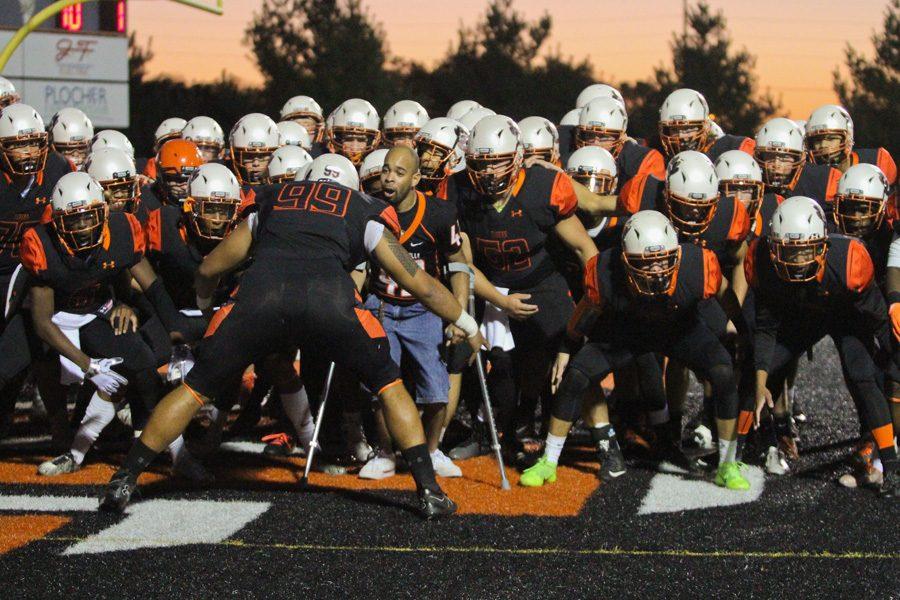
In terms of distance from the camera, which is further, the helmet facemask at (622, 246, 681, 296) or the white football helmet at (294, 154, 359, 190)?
the white football helmet at (294, 154, 359, 190)

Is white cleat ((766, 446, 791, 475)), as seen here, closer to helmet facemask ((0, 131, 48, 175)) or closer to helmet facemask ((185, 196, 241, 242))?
helmet facemask ((185, 196, 241, 242))

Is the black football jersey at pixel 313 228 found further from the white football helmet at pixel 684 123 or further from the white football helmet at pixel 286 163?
the white football helmet at pixel 684 123

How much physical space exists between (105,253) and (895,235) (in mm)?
3929

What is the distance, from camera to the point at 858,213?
7.07 metres

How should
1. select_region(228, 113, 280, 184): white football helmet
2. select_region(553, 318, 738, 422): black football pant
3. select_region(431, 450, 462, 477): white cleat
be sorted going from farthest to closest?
select_region(228, 113, 280, 184): white football helmet
select_region(431, 450, 462, 477): white cleat
select_region(553, 318, 738, 422): black football pant

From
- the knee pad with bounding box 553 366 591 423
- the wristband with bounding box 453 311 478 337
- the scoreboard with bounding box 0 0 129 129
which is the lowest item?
the scoreboard with bounding box 0 0 129 129

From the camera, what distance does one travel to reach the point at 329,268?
18.6ft

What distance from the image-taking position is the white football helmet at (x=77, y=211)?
6539 mm

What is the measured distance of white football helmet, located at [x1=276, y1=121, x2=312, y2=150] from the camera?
852 cm

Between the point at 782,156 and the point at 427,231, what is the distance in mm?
2305

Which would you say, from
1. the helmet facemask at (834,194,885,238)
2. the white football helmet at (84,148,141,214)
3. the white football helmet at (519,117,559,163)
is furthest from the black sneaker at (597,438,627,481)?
the white football helmet at (84,148,141,214)

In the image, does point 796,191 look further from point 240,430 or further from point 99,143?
point 99,143

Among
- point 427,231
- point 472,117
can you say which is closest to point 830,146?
point 472,117

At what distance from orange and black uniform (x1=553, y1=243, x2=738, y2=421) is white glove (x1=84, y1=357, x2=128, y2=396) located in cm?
215
